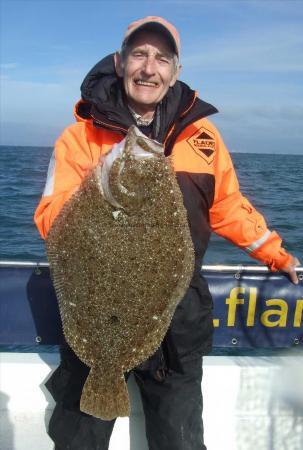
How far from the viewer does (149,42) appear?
2.50 meters

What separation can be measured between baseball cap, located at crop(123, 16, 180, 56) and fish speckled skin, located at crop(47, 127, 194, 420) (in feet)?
2.78

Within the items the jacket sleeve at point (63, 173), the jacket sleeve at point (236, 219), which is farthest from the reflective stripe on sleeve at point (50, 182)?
the jacket sleeve at point (236, 219)

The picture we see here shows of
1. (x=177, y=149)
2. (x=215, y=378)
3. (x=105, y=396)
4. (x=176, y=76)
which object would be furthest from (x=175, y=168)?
(x=215, y=378)

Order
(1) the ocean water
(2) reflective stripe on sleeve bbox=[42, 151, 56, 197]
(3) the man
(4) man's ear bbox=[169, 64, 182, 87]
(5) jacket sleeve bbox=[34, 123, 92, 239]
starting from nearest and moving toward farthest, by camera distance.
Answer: (5) jacket sleeve bbox=[34, 123, 92, 239]
(2) reflective stripe on sleeve bbox=[42, 151, 56, 197]
(3) the man
(4) man's ear bbox=[169, 64, 182, 87]
(1) the ocean water

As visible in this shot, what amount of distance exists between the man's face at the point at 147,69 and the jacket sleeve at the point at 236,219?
475mm

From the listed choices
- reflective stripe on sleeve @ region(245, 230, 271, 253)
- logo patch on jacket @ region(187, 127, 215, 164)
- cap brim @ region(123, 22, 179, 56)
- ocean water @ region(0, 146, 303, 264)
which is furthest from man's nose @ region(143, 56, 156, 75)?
ocean water @ region(0, 146, 303, 264)

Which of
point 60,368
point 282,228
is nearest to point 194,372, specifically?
point 60,368

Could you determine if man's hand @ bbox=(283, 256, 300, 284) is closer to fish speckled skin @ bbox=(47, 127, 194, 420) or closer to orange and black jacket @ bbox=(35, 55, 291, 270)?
orange and black jacket @ bbox=(35, 55, 291, 270)

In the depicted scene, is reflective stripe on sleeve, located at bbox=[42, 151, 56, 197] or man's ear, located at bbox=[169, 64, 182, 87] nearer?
reflective stripe on sleeve, located at bbox=[42, 151, 56, 197]

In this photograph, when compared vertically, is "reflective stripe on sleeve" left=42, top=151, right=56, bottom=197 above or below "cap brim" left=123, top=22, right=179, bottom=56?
below

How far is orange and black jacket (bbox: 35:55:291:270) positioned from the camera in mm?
2377

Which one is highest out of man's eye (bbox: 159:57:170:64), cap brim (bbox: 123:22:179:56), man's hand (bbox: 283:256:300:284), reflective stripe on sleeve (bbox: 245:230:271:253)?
cap brim (bbox: 123:22:179:56)

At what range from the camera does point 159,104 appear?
2.63 metres

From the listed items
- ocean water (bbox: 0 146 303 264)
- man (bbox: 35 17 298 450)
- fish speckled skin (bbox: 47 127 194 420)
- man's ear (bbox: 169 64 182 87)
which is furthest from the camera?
ocean water (bbox: 0 146 303 264)
